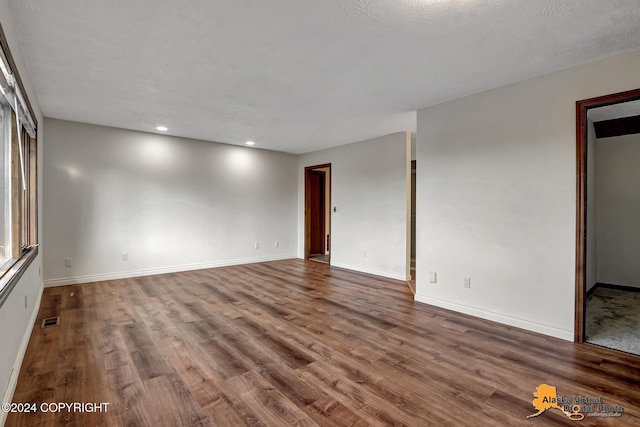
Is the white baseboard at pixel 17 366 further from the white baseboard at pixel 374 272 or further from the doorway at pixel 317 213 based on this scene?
the doorway at pixel 317 213

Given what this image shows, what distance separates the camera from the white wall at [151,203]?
440 cm

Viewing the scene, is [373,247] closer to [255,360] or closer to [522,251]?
[522,251]

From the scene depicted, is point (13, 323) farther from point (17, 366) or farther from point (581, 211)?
point (581, 211)

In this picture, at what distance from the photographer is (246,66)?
2717mm

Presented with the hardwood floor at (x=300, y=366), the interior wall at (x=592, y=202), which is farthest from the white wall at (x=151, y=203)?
the interior wall at (x=592, y=202)

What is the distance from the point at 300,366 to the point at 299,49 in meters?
2.45

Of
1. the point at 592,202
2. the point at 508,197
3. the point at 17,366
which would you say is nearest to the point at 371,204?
the point at 508,197

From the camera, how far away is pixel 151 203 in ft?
16.8

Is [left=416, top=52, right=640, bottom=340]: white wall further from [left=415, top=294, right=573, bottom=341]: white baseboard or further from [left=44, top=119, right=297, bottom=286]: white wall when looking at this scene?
[left=44, top=119, right=297, bottom=286]: white wall

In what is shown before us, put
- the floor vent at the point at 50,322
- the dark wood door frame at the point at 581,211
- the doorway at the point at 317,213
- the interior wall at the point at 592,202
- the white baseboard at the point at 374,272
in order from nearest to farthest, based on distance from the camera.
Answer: the dark wood door frame at the point at 581,211
the floor vent at the point at 50,322
the interior wall at the point at 592,202
the white baseboard at the point at 374,272
the doorway at the point at 317,213

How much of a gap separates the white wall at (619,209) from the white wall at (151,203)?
18.8 feet

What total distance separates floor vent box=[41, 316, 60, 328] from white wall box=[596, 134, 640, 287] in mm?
7349

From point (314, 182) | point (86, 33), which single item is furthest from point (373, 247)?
point (86, 33)

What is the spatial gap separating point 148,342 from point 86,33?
8.15ft
